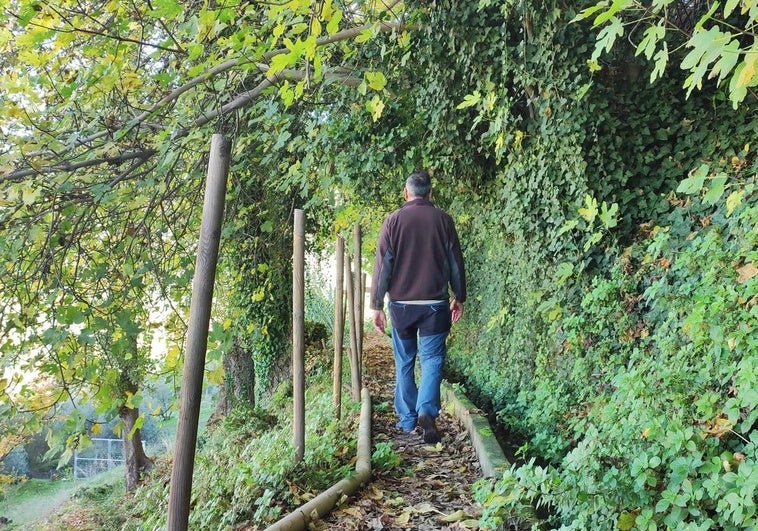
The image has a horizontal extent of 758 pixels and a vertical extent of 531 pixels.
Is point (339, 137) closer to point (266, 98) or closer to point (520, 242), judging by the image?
point (266, 98)

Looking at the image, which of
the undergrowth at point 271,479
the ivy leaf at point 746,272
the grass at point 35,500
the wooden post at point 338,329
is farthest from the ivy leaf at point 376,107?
the grass at point 35,500

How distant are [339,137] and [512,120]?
2.68 meters

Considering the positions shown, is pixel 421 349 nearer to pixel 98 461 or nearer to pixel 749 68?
pixel 749 68

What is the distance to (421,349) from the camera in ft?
16.9

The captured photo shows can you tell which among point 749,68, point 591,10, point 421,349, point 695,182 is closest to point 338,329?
point 421,349

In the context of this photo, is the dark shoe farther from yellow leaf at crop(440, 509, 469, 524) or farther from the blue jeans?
yellow leaf at crop(440, 509, 469, 524)

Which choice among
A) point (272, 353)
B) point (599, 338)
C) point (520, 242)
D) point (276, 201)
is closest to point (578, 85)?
point (520, 242)

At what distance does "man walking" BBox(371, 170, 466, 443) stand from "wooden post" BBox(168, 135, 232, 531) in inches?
117

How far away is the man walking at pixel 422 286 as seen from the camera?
5.02m

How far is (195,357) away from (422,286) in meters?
3.17

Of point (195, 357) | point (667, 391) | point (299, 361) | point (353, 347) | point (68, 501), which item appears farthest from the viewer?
point (68, 501)

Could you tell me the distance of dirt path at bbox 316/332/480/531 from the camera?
130 inches

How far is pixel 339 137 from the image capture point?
732cm

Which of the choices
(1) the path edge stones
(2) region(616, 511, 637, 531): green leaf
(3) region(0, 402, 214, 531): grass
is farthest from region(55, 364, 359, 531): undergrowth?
(3) region(0, 402, 214, 531): grass
